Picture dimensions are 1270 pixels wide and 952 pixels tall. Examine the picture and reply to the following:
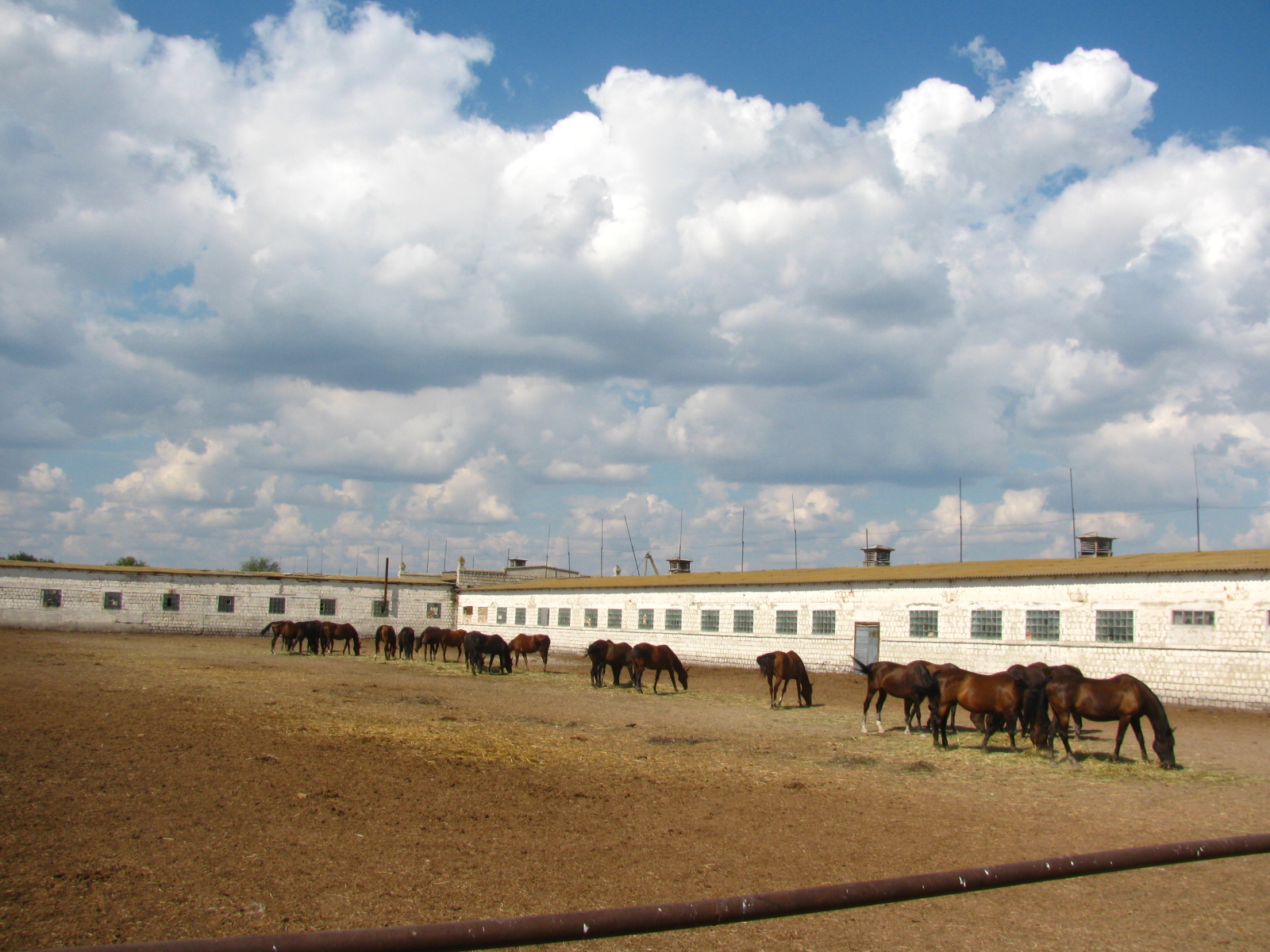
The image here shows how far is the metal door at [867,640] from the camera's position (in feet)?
104

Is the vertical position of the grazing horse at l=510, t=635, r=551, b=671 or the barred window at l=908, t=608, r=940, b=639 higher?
the barred window at l=908, t=608, r=940, b=639

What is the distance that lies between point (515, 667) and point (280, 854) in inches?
1201

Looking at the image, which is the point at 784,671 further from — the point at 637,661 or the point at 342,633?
the point at 342,633

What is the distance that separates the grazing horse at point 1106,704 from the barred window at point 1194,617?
9.99m

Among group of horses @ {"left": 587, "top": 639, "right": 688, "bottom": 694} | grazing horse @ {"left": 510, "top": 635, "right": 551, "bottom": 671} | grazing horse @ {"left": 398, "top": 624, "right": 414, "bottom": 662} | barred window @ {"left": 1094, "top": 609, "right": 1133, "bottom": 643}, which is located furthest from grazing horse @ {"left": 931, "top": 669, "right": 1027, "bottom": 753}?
grazing horse @ {"left": 398, "top": 624, "right": 414, "bottom": 662}

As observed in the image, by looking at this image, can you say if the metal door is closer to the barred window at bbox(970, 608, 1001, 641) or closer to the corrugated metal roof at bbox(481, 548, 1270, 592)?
the corrugated metal roof at bbox(481, 548, 1270, 592)

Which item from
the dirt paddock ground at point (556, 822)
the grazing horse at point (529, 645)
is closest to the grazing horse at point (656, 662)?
the dirt paddock ground at point (556, 822)

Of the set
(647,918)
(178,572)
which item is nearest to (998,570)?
(647,918)

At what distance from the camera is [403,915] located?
647 cm

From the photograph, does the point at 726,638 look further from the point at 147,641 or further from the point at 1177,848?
the point at 1177,848

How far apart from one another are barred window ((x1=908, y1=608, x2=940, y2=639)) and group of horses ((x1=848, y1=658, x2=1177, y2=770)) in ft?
37.0

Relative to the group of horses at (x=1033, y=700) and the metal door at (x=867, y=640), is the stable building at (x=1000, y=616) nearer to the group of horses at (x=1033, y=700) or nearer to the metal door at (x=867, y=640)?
the metal door at (x=867, y=640)

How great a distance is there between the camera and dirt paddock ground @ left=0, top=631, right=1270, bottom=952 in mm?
6691

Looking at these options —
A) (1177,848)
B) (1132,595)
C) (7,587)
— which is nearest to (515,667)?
(1132,595)
